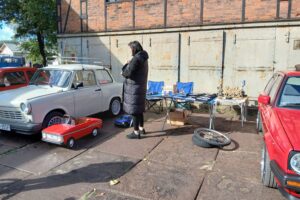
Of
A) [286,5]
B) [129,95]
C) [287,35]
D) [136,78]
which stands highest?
[286,5]

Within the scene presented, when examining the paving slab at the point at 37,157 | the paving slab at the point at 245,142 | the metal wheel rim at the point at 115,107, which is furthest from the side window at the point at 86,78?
the paving slab at the point at 245,142

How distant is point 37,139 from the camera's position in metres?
5.78

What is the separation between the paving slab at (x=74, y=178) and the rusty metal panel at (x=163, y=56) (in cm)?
500

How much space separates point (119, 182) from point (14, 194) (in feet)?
4.67

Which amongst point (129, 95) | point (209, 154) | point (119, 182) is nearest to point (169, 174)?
point (119, 182)

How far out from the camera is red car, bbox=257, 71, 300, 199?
2693mm

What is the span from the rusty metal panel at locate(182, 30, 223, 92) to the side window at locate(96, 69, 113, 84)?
2865 millimetres

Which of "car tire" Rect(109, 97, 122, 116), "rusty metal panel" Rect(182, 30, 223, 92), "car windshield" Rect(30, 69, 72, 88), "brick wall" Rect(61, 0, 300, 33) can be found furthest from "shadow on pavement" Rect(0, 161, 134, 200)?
"brick wall" Rect(61, 0, 300, 33)

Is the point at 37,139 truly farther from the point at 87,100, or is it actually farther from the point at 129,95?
the point at 129,95

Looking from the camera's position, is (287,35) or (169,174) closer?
(169,174)

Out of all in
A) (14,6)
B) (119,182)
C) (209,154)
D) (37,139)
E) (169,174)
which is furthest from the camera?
(14,6)

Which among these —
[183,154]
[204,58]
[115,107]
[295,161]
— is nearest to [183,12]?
[204,58]

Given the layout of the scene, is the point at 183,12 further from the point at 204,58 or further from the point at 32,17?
the point at 32,17

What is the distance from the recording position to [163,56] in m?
9.34
